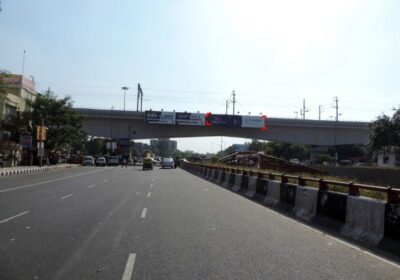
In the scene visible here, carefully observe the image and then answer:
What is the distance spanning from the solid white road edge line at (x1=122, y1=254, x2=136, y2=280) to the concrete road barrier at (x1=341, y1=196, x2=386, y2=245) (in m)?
4.87

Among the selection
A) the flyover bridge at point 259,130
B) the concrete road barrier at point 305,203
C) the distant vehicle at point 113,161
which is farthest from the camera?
the distant vehicle at point 113,161

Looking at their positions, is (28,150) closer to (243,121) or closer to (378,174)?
(243,121)

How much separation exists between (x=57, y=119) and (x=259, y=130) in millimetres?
32024

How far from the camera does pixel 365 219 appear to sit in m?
10.6

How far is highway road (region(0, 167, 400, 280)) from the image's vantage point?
296 inches

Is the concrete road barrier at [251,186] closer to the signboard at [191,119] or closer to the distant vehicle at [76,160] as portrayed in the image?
the signboard at [191,119]

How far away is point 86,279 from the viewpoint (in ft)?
22.9

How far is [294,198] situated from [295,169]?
24017 millimetres

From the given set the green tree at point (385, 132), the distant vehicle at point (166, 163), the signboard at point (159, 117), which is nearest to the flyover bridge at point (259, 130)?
the signboard at point (159, 117)

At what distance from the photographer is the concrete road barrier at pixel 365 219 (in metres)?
9.98

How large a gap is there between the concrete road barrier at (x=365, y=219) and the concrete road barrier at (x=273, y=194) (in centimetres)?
651

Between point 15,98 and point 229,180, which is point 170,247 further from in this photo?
point 15,98

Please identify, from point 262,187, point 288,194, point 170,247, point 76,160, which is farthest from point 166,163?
point 170,247

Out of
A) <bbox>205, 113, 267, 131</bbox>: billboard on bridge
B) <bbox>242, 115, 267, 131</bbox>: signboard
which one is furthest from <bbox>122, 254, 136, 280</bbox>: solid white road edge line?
<bbox>205, 113, 267, 131</bbox>: billboard on bridge
